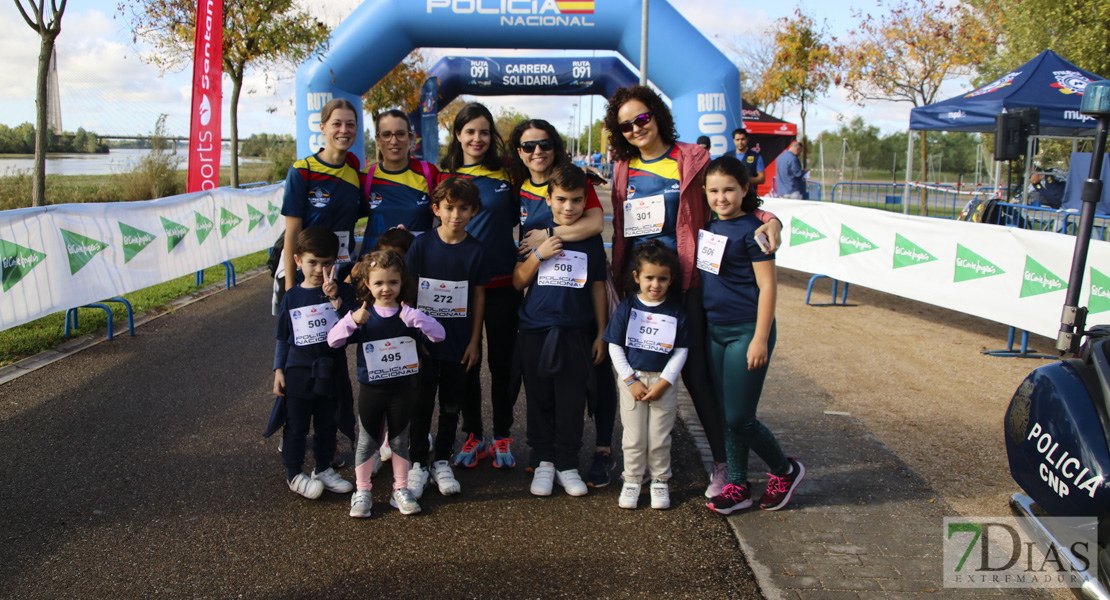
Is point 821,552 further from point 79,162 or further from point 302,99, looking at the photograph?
point 79,162

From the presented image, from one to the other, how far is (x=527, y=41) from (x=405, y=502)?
1199 centimetres

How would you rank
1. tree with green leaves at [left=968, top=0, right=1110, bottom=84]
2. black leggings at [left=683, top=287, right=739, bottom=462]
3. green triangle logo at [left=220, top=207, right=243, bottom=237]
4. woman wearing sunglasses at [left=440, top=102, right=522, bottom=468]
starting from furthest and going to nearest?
tree with green leaves at [left=968, top=0, right=1110, bottom=84], green triangle logo at [left=220, top=207, right=243, bottom=237], woman wearing sunglasses at [left=440, top=102, right=522, bottom=468], black leggings at [left=683, top=287, right=739, bottom=462]

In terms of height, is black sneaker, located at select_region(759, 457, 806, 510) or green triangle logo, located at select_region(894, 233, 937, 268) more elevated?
green triangle logo, located at select_region(894, 233, 937, 268)

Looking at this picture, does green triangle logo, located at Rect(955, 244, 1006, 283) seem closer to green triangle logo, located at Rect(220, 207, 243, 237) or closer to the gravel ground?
the gravel ground

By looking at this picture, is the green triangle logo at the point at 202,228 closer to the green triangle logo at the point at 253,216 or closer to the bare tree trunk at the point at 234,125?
the green triangle logo at the point at 253,216

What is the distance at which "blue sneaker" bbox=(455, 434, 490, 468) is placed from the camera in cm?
424

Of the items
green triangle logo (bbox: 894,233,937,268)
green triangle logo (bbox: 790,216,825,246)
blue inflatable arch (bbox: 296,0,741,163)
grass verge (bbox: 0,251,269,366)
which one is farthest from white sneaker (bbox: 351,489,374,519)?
blue inflatable arch (bbox: 296,0,741,163)

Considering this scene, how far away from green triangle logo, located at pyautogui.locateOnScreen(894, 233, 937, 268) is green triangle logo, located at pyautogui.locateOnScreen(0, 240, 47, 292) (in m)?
8.21

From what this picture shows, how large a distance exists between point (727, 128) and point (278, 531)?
12.6 metres

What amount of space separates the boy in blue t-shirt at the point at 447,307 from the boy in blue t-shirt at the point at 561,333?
255 millimetres

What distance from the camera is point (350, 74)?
1406 centimetres

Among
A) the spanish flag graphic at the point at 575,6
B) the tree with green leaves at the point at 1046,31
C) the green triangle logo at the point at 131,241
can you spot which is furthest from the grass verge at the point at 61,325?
the tree with green leaves at the point at 1046,31

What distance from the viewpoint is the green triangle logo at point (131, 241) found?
770 cm

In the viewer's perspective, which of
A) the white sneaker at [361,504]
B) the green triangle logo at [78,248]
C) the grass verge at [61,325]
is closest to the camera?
the white sneaker at [361,504]
